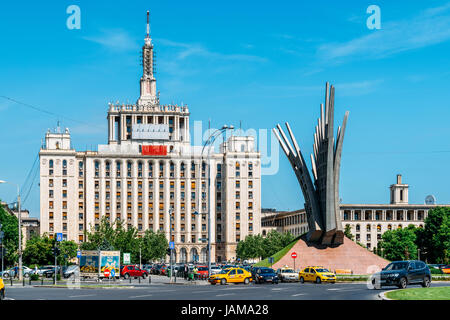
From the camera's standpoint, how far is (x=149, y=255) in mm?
132375

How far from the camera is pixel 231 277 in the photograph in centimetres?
5600

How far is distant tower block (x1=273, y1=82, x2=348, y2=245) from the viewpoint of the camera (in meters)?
70.9

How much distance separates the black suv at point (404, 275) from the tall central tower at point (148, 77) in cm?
13421

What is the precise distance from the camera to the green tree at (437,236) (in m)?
118

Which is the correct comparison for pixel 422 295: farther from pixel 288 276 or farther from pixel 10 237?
pixel 10 237

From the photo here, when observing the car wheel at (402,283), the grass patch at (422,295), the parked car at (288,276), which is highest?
the grass patch at (422,295)

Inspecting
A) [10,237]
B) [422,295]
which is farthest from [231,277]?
[10,237]

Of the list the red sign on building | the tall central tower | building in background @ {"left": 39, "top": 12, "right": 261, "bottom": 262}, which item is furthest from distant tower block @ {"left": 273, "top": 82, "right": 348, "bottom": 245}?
the tall central tower

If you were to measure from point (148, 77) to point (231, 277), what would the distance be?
120385mm

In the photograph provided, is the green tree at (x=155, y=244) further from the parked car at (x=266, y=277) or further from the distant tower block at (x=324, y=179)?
the parked car at (x=266, y=277)

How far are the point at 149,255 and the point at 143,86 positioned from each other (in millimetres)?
53869

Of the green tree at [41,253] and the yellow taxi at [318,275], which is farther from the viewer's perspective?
the green tree at [41,253]

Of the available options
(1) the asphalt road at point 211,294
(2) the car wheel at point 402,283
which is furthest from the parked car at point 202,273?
(2) the car wheel at point 402,283

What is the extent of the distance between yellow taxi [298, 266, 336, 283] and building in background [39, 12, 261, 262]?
333 feet
